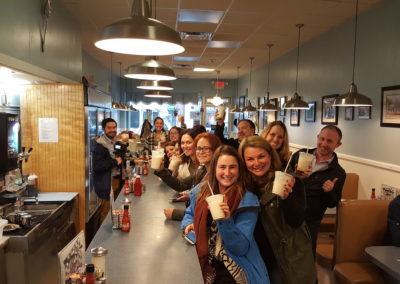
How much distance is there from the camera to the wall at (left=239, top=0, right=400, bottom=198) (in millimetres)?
4188

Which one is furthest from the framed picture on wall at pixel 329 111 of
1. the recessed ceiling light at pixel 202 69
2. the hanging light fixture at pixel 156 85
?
the recessed ceiling light at pixel 202 69

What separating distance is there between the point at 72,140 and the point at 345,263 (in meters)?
3.57

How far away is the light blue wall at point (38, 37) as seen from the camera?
3.02m

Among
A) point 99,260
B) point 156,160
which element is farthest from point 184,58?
point 99,260

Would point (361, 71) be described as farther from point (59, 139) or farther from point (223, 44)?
point (59, 139)

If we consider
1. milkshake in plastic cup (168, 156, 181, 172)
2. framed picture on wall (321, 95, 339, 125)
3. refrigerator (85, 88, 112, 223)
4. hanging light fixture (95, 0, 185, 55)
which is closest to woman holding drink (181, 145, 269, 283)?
hanging light fixture (95, 0, 185, 55)

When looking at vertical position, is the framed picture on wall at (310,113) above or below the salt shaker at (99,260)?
above

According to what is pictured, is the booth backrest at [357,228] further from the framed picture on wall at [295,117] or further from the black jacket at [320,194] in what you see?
the framed picture on wall at [295,117]

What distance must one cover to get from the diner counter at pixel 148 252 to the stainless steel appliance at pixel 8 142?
1.47 metres

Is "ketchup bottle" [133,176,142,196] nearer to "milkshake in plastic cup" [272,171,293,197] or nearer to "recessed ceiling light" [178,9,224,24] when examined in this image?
"milkshake in plastic cup" [272,171,293,197]

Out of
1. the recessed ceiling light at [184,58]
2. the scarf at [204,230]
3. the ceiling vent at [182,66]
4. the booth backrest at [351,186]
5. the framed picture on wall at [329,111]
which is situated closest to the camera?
the scarf at [204,230]

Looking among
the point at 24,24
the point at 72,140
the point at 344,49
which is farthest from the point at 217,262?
the point at 344,49

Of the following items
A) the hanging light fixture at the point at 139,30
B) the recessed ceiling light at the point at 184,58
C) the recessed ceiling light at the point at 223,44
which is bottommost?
the hanging light fixture at the point at 139,30

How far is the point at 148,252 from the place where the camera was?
6.45ft
